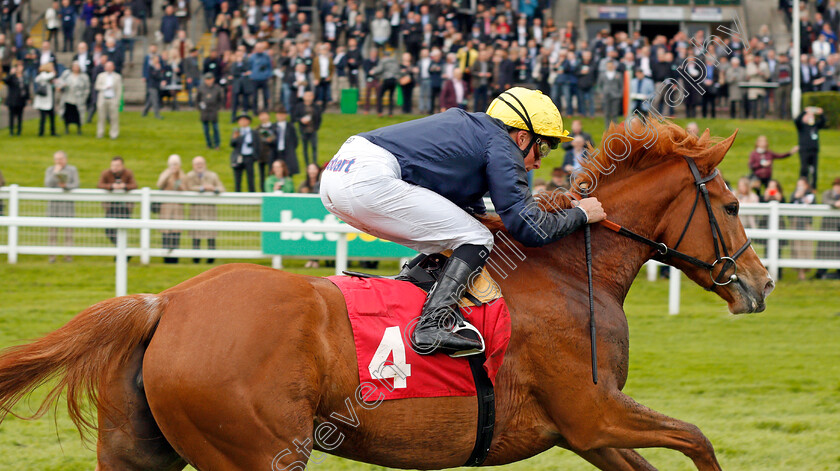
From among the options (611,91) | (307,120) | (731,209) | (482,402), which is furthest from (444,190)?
(611,91)

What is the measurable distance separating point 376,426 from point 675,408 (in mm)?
3372

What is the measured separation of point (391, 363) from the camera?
351cm

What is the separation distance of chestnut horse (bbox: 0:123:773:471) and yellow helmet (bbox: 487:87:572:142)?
0.35 meters

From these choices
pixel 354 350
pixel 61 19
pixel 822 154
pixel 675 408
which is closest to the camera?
pixel 354 350

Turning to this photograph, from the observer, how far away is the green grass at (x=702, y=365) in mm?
5281

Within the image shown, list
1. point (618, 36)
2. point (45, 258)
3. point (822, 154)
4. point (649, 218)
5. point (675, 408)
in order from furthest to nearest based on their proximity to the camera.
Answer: point (618, 36) → point (822, 154) → point (45, 258) → point (675, 408) → point (649, 218)

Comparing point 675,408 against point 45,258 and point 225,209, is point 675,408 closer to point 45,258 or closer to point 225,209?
point 225,209

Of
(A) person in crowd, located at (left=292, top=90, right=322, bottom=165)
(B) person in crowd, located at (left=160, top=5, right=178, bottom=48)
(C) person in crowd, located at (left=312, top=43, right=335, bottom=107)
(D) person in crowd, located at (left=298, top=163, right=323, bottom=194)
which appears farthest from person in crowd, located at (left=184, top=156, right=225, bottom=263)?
(B) person in crowd, located at (left=160, top=5, right=178, bottom=48)

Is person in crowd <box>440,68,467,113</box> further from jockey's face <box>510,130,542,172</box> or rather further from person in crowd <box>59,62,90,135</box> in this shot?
jockey's face <box>510,130,542,172</box>

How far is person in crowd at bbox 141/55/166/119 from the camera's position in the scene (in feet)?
69.0

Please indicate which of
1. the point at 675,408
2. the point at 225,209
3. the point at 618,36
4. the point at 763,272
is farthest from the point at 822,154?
the point at 763,272

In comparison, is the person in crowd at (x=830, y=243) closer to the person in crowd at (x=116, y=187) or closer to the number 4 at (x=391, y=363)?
the person in crowd at (x=116, y=187)

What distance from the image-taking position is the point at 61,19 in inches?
924

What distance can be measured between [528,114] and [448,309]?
3.03 ft
